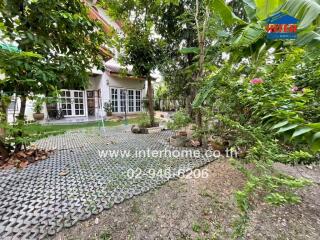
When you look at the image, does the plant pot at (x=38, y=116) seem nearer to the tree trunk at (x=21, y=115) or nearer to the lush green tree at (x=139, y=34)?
the lush green tree at (x=139, y=34)

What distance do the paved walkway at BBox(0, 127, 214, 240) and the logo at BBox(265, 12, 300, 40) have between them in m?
2.58

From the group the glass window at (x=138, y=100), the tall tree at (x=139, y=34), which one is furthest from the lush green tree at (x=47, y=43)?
the glass window at (x=138, y=100)

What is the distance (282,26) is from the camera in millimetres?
2090

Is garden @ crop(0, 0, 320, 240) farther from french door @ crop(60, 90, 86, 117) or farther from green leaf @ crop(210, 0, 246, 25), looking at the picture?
french door @ crop(60, 90, 86, 117)

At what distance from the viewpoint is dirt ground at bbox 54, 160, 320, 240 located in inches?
73.8

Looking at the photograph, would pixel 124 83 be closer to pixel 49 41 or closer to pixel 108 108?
pixel 108 108

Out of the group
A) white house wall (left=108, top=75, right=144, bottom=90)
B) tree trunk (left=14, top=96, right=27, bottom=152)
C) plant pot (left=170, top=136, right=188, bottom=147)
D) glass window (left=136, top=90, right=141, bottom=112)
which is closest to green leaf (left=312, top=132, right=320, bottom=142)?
plant pot (left=170, top=136, right=188, bottom=147)

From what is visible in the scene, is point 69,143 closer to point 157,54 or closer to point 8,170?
point 8,170

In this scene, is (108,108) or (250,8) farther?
(108,108)

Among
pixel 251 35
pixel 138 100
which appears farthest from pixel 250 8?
pixel 138 100

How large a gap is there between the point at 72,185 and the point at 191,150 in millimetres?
2883

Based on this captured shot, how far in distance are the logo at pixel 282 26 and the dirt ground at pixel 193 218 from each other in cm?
226

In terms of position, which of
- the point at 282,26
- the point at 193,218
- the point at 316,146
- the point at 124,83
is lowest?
the point at 193,218

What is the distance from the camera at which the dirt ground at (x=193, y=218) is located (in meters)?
1.88
